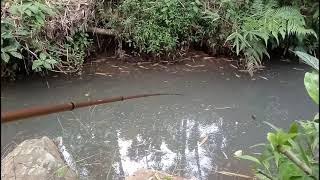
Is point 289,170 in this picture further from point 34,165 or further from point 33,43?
point 33,43

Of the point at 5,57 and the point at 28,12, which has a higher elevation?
the point at 28,12

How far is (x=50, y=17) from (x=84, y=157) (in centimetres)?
186

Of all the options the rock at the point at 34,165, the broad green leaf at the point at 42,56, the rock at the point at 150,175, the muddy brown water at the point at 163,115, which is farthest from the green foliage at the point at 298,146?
the broad green leaf at the point at 42,56

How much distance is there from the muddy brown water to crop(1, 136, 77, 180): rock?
10.3 inches

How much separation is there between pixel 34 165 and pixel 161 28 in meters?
2.67

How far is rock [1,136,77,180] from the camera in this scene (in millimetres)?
2604

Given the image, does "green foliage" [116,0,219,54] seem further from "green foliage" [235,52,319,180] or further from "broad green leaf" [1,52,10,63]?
"green foliage" [235,52,319,180]

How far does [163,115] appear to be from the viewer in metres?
3.95

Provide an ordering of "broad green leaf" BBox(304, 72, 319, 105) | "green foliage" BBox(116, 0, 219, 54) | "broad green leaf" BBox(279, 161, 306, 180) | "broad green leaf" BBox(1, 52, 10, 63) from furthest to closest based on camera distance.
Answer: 1. "green foliage" BBox(116, 0, 219, 54)
2. "broad green leaf" BBox(1, 52, 10, 63)
3. "broad green leaf" BBox(279, 161, 306, 180)
4. "broad green leaf" BBox(304, 72, 319, 105)

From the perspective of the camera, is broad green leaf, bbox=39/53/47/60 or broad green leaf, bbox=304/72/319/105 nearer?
broad green leaf, bbox=304/72/319/105

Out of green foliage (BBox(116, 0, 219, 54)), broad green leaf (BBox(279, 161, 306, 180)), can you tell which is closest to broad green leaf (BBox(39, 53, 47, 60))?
green foliage (BBox(116, 0, 219, 54))

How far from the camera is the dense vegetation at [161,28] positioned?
4.44 metres

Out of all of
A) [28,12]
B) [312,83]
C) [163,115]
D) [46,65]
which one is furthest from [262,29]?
[312,83]

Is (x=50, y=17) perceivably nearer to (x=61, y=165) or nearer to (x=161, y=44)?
(x=161, y=44)
